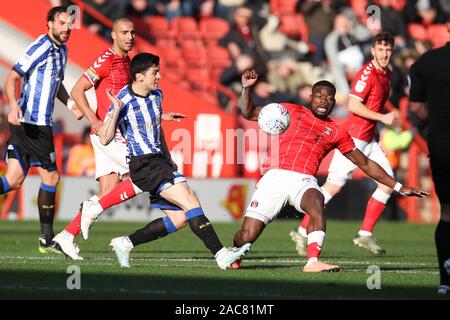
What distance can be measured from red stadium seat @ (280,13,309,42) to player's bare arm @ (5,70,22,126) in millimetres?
13479

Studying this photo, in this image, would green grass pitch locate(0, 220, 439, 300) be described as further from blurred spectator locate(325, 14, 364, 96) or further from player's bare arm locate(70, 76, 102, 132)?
blurred spectator locate(325, 14, 364, 96)

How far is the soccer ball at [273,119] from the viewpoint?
409 inches

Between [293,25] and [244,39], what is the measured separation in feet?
5.32

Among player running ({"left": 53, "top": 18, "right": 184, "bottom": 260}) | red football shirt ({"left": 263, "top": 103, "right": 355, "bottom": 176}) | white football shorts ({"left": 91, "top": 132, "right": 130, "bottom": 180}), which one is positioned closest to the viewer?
red football shirt ({"left": 263, "top": 103, "right": 355, "bottom": 176})

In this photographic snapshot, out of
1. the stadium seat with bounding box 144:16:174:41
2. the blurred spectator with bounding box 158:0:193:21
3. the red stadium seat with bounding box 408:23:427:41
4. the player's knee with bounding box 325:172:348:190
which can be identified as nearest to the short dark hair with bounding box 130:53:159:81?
the player's knee with bounding box 325:172:348:190

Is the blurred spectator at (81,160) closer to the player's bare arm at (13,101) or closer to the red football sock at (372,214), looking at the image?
the red football sock at (372,214)

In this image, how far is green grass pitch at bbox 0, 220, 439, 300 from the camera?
27.3ft

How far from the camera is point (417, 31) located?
989 inches

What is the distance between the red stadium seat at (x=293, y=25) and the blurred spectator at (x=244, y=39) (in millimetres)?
1108

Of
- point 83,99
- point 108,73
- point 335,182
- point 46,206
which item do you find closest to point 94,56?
point 335,182

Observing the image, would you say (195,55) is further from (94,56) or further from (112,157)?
(112,157)

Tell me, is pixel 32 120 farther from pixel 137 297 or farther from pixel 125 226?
pixel 125 226
